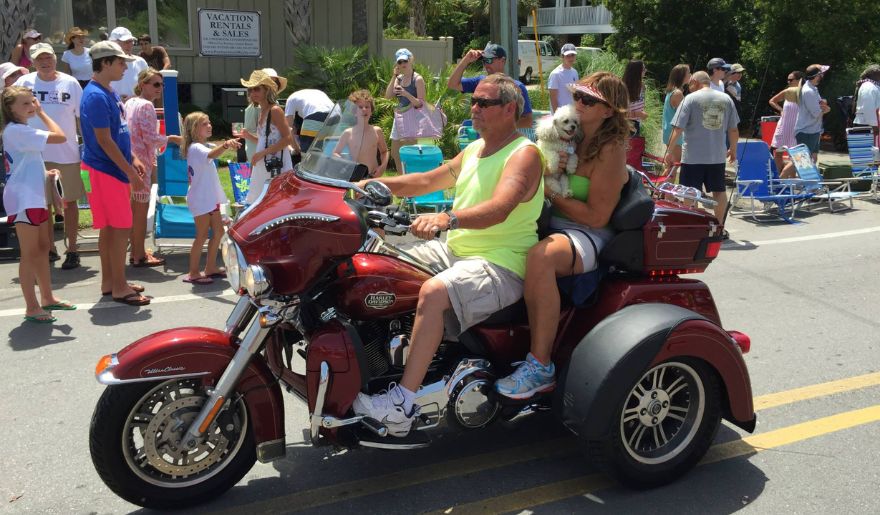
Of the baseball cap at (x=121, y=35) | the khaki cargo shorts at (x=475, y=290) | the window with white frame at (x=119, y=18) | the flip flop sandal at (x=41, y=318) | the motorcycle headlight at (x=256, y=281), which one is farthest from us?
the window with white frame at (x=119, y=18)

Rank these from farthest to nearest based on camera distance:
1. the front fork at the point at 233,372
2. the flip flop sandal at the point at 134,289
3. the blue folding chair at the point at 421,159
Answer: the blue folding chair at the point at 421,159, the flip flop sandal at the point at 134,289, the front fork at the point at 233,372

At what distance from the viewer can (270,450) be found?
366 cm

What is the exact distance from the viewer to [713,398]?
13.1 ft

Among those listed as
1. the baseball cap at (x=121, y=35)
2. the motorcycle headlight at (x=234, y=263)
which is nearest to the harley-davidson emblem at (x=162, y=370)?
the motorcycle headlight at (x=234, y=263)

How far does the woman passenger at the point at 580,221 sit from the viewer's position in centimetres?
384

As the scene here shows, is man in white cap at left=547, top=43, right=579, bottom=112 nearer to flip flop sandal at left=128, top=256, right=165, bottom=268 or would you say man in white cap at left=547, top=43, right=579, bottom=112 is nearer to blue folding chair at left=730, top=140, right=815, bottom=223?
blue folding chair at left=730, top=140, right=815, bottom=223

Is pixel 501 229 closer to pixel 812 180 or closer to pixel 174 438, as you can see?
pixel 174 438

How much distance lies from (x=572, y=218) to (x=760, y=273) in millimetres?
4418

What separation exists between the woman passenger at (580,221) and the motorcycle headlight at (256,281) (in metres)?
1.17

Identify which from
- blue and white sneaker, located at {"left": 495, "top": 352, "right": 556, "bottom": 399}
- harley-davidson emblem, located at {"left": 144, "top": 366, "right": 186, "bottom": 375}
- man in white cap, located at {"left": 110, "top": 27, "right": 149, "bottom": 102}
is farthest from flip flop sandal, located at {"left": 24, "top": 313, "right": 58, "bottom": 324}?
man in white cap, located at {"left": 110, "top": 27, "right": 149, "bottom": 102}

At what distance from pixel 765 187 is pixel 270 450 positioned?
28.7 feet

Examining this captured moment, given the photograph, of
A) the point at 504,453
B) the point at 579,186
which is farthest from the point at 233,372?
the point at 579,186

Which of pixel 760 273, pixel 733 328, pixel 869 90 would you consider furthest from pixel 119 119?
pixel 869 90

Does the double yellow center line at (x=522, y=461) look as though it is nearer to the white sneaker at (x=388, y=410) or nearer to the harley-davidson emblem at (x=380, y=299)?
the white sneaker at (x=388, y=410)
